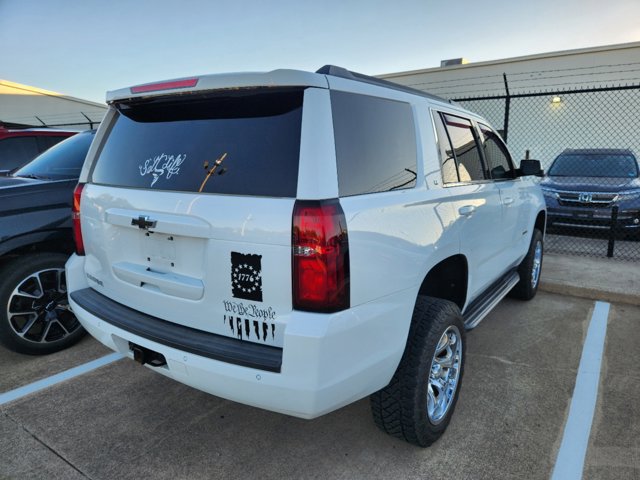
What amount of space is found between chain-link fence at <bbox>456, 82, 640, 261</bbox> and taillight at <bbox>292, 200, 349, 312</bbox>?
5.69 metres

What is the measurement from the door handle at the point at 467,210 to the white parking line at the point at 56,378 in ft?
9.46

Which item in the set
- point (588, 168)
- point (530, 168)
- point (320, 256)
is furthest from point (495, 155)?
point (588, 168)

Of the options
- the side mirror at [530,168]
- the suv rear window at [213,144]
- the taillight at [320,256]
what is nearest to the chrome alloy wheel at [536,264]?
the side mirror at [530,168]

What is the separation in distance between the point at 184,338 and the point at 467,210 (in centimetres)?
187

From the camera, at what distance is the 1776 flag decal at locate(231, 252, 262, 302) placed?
6.05 feet

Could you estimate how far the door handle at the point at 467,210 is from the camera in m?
2.69

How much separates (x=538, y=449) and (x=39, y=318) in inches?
146

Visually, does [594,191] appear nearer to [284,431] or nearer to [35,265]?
[284,431]

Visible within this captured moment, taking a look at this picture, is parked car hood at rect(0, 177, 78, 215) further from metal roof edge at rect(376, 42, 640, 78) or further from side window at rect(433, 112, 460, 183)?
metal roof edge at rect(376, 42, 640, 78)

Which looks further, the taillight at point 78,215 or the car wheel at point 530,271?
the car wheel at point 530,271

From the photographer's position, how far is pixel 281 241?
1780 millimetres

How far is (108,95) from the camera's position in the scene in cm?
249

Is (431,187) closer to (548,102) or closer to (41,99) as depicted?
(548,102)

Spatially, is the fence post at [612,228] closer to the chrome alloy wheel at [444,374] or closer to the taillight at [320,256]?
the chrome alloy wheel at [444,374]
